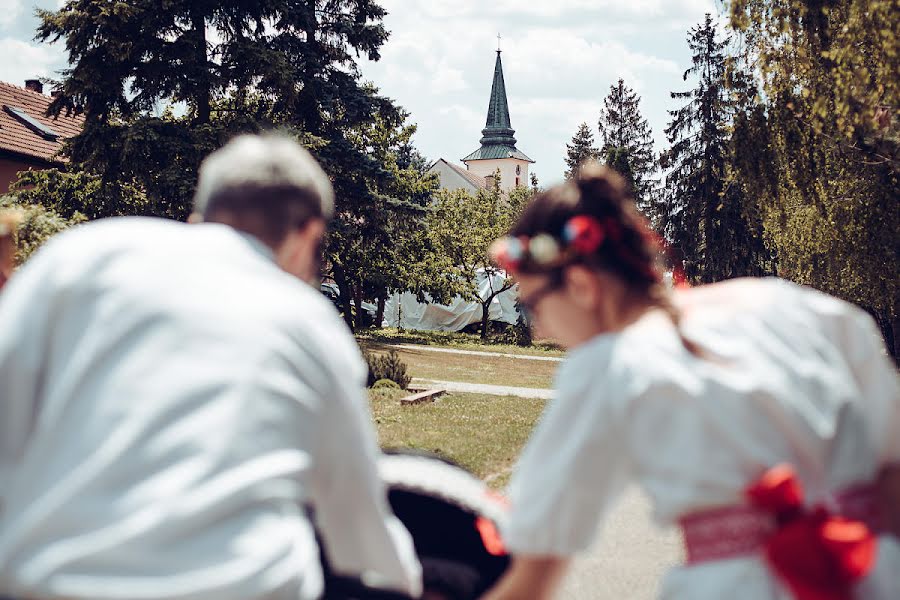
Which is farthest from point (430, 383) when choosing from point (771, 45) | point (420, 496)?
point (420, 496)

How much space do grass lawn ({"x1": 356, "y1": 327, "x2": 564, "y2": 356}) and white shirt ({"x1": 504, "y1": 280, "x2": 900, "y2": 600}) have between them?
27.1 m

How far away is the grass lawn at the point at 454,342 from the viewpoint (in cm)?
3032

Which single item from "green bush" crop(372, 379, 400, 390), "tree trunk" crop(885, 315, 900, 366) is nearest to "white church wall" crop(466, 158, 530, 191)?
"tree trunk" crop(885, 315, 900, 366)

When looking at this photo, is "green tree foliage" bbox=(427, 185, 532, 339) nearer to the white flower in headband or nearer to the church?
the white flower in headband

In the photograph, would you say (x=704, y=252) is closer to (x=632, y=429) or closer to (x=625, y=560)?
(x=625, y=560)

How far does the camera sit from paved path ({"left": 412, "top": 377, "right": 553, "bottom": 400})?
15369 mm

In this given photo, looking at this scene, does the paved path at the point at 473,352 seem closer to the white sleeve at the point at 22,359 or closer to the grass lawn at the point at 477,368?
the grass lawn at the point at 477,368

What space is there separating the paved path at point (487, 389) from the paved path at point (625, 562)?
328 inches

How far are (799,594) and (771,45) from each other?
11673 millimetres

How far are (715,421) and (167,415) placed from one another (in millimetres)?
1010

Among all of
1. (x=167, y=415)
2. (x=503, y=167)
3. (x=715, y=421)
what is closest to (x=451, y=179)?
(x=503, y=167)

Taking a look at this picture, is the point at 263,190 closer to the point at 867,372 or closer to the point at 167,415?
the point at 167,415

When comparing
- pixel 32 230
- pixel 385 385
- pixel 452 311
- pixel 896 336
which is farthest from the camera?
pixel 452 311

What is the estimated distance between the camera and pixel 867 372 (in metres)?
1.94
